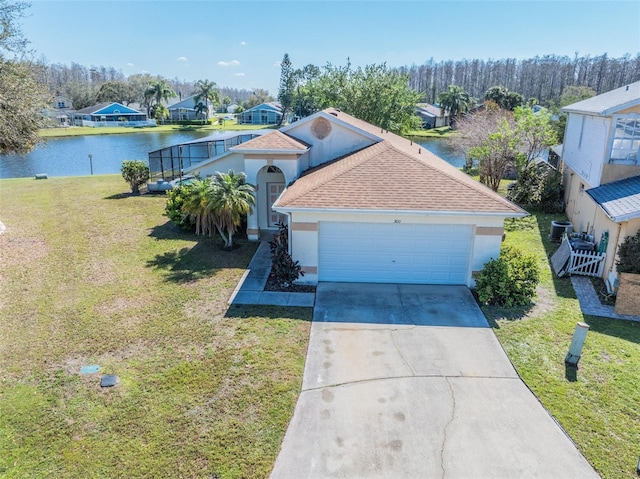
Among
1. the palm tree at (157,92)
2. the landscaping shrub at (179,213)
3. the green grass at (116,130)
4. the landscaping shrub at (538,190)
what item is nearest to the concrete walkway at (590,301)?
the landscaping shrub at (538,190)

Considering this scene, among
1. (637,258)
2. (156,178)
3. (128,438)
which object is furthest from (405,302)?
(156,178)

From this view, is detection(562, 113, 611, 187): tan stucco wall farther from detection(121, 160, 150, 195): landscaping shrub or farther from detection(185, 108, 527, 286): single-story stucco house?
detection(121, 160, 150, 195): landscaping shrub

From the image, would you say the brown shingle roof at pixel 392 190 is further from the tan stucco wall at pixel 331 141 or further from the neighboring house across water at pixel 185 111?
the neighboring house across water at pixel 185 111

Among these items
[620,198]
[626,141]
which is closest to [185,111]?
[626,141]

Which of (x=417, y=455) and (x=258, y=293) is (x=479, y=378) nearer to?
→ (x=417, y=455)

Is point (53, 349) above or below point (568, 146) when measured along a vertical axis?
below

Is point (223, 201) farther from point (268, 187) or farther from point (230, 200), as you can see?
point (268, 187)
